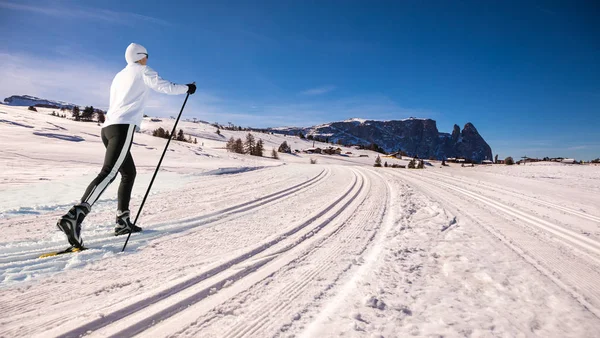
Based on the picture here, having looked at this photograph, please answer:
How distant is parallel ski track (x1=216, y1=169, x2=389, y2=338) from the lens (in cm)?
144

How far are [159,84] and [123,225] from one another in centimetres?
166

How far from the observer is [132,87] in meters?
2.88

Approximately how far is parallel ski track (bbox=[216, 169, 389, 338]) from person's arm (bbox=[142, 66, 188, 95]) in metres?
2.32

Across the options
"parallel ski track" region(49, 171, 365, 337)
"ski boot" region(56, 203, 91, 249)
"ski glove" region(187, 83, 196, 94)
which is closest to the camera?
"parallel ski track" region(49, 171, 365, 337)

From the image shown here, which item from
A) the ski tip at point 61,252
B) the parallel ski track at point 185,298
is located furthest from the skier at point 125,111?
the parallel ski track at point 185,298

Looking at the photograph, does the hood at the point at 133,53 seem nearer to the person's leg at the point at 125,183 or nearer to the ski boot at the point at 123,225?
the person's leg at the point at 125,183

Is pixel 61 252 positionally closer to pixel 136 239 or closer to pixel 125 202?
pixel 136 239

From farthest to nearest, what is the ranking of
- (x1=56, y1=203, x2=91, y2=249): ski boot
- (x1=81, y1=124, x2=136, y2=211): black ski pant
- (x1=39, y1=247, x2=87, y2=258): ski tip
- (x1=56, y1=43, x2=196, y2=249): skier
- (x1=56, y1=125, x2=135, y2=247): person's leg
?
(x1=56, y1=43, x2=196, y2=249): skier < (x1=81, y1=124, x2=136, y2=211): black ski pant < (x1=56, y1=125, x2=135, y2=247): person's leg < (x1=56, y1=203, x2=91, y2=249): ski boot < (x1=39, y1=247, x2=87, y2=258): ski tip

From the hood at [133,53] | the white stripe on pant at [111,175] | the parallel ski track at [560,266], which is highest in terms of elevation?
the hood at [133,53]

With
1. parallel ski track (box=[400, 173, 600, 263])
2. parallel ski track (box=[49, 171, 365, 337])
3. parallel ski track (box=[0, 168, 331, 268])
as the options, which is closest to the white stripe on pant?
parallel ski track (box=[0, 168, 331, 268])

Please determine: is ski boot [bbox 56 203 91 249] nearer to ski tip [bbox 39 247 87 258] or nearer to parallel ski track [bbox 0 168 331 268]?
ski tip [bbox 39 247 87 258]

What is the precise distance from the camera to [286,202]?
16.3 ft

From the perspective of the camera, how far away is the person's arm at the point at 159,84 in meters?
2.88

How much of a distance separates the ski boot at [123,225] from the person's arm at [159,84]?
1472 millimetres
